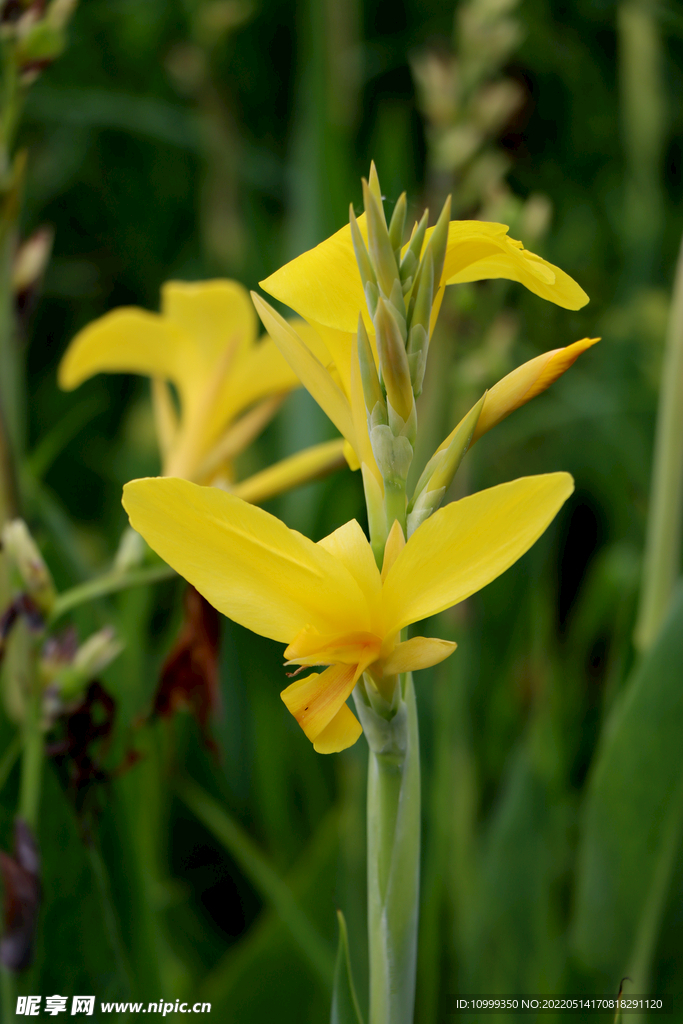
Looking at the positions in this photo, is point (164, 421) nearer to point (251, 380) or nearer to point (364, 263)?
point (251, 380)

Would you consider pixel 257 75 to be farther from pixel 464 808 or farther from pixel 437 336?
pixel 464 808

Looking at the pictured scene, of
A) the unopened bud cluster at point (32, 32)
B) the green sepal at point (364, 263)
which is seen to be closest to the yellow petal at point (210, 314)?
the unopened bud cluster at point (32, 32)

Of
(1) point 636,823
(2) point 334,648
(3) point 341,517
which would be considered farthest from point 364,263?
(3) point 341,517

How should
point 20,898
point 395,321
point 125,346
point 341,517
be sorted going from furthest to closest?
point 341,517, point 125,346, point 20,898, point 395,321

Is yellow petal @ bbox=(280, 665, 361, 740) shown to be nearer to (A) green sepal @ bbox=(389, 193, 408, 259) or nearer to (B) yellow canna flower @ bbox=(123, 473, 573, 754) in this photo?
Answer: (B) yellow canna flower @ bbox=(123, 473, 573, 754)

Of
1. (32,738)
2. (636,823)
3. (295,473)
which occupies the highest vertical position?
(295,473)
